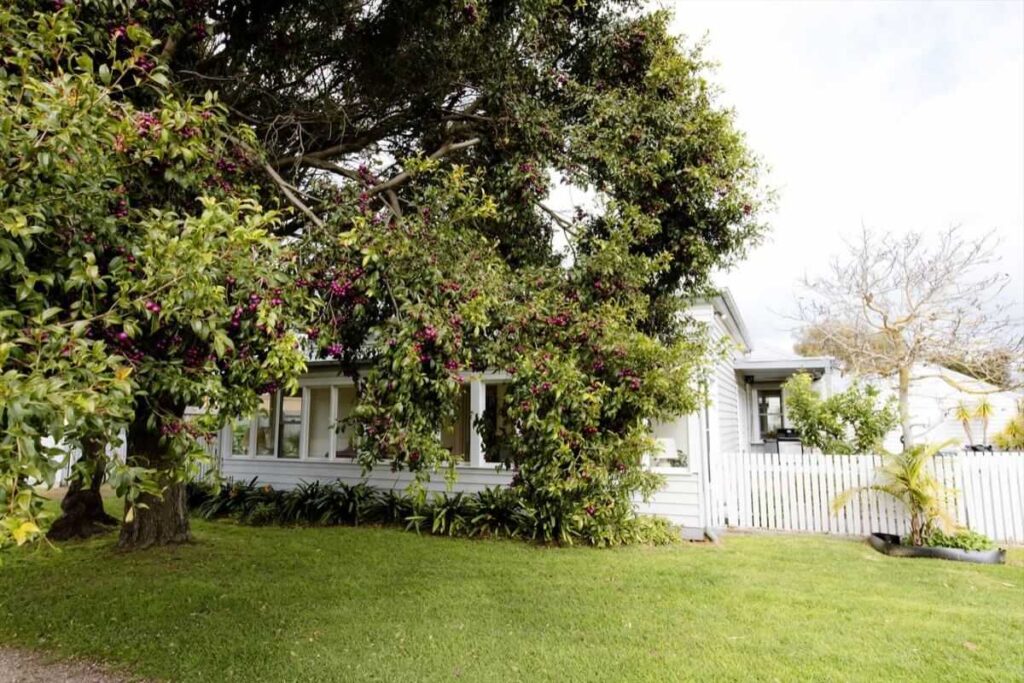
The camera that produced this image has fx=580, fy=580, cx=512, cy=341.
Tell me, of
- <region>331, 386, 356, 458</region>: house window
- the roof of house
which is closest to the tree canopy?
the roof of house

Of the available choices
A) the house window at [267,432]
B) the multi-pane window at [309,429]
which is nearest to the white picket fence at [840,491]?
the multi-pane window at [309,429]

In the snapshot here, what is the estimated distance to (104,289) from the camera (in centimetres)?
281

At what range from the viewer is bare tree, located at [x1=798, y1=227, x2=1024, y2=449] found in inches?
522

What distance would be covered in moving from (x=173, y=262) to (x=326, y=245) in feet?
6.08

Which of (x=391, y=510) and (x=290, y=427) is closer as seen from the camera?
(x=391, y=510)

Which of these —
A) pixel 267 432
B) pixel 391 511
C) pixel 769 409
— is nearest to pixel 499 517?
pixel 391 511

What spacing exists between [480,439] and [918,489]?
6.42m

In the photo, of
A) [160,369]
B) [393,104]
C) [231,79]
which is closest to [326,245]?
[160,369]


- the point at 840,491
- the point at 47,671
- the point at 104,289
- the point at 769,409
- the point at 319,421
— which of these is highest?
the point at 104,289

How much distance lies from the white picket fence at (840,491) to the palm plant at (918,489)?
333 mm

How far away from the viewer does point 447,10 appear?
538 cm

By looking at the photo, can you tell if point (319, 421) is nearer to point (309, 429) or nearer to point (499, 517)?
point (309, 429)

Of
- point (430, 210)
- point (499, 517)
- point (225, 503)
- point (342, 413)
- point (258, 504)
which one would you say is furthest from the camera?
point (342, 413)

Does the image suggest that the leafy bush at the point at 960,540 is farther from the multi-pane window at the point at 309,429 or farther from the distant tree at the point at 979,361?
the distant tree at the point at 979,361
